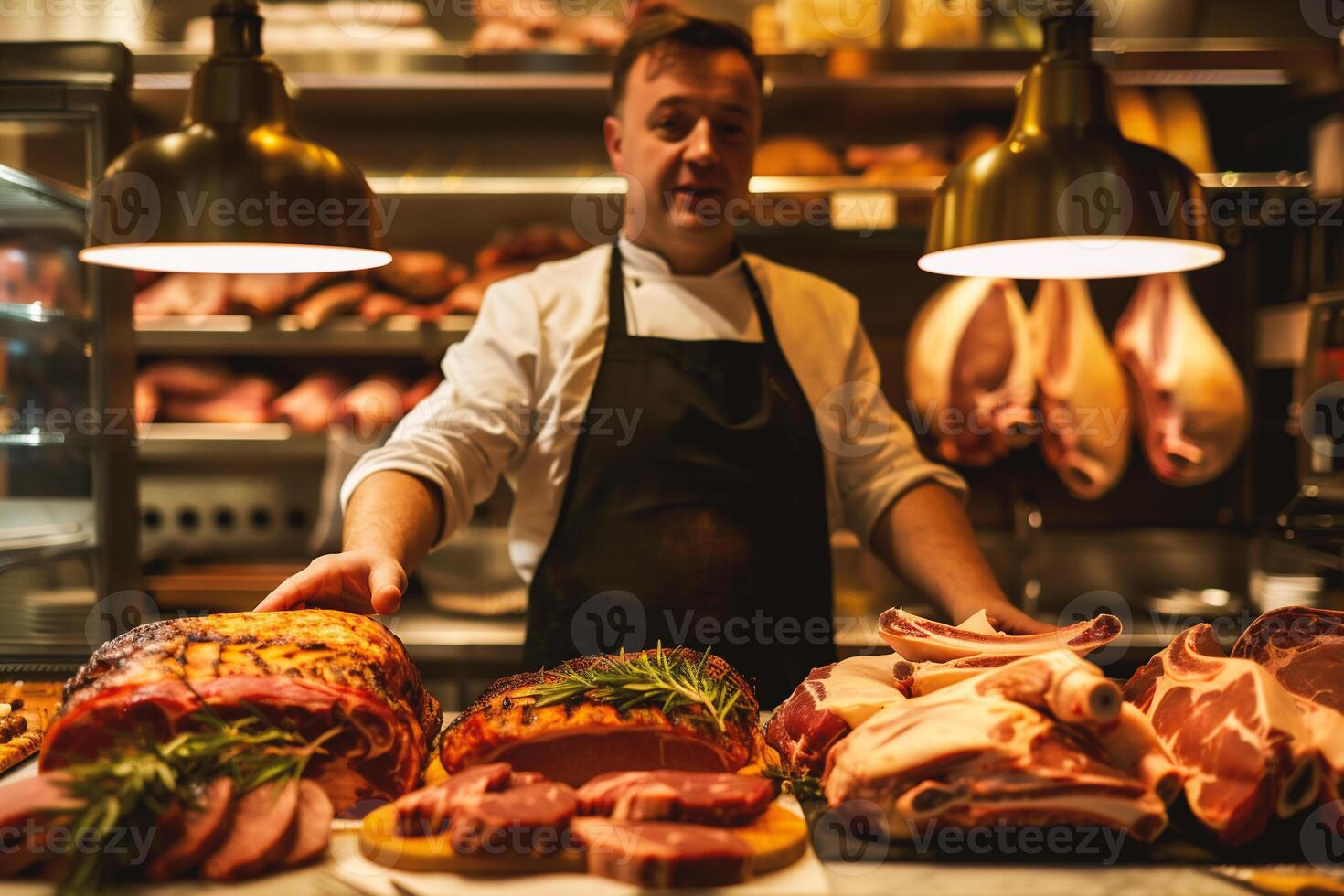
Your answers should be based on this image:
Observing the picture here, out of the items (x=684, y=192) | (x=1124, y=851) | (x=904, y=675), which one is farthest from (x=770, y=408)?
(x=1124, y=851)

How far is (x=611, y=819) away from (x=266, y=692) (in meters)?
0.46

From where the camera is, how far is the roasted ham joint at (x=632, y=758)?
1.22 metres

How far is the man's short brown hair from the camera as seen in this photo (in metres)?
2.52

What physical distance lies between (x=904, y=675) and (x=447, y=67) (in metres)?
2.83

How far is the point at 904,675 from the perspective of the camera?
1543 mm

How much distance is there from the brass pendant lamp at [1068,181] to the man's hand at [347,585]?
99 cm

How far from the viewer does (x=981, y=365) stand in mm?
3666

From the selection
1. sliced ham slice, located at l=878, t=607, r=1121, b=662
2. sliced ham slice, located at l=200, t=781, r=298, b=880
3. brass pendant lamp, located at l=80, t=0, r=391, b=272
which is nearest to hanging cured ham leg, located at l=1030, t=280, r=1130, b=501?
sliced ham slice, located at l=878, t=607, r=1121, b=662

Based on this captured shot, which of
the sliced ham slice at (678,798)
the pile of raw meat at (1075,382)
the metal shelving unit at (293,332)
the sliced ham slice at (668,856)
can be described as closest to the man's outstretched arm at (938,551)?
the sliced ham slice at (678,798)

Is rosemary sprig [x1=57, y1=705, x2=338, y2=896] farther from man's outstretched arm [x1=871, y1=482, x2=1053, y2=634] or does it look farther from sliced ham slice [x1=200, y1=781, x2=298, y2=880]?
man's outstretched arm [x1=871, y1=482, x2=1053, y2=634]

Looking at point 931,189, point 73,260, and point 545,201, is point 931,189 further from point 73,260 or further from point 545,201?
point 73,260

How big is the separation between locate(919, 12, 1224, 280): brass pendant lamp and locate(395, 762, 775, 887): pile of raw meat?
0.86 m

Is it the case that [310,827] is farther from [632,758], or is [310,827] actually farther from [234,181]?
[234,181]

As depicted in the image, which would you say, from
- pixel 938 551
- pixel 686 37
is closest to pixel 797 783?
pixel 938 551
